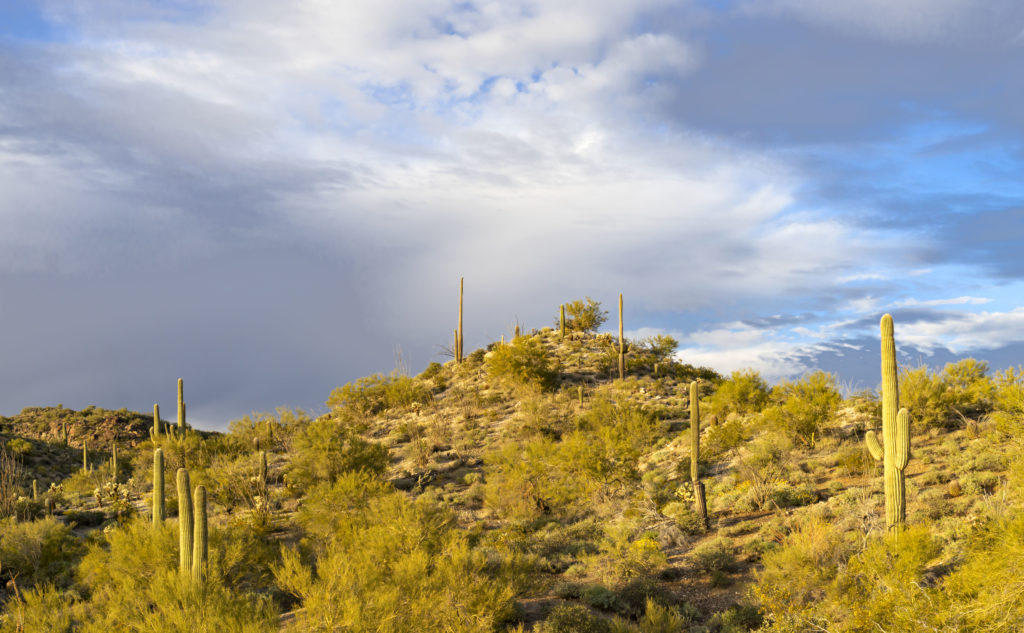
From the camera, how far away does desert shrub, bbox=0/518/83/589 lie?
73.4 feet

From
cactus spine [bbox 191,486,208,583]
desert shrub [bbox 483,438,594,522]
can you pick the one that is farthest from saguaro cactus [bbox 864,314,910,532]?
cactus spine [bbox 191,486,208,583]

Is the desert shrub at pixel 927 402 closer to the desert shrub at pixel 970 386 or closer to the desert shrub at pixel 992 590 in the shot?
the desert shrub at pixel 970 386

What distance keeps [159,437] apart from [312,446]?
11449 mm

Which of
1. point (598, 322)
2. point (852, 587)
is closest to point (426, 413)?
point (598, 322)

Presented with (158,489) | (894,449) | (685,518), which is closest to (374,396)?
(158,489)

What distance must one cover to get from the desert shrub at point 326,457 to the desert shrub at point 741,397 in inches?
643

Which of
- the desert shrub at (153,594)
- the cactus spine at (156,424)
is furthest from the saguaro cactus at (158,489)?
the cactus spine at (156,424)

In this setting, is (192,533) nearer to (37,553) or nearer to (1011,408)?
(37,553)

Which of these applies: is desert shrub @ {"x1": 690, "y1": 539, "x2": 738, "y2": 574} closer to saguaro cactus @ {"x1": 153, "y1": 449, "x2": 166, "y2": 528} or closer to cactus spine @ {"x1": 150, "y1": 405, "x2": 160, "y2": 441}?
saguaro cactus @ {"x1": 153, "y1": 449, "x2": 166, "y2": 528}

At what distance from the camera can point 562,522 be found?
75.3ft

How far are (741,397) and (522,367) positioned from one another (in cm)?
1278

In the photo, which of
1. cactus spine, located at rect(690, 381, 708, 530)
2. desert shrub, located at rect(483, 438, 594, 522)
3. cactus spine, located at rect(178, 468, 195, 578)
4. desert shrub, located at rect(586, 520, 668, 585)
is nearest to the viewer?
desert shrub, located at rect(586, 520, 668, 585)

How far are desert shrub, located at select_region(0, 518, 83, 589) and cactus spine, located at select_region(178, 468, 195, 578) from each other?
7772 millimetres

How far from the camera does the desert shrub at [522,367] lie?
126 ft
